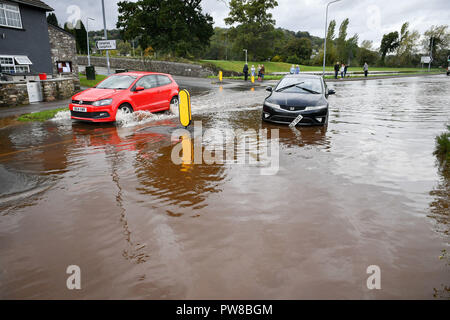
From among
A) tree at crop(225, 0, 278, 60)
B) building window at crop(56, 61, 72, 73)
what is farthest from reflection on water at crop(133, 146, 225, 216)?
tree at crop(225, 0, 278, 60)

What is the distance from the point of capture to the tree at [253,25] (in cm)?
6656

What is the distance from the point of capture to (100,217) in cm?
424

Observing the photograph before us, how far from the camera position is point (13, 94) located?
46.6ft

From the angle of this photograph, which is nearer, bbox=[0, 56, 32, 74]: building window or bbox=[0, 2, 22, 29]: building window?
bbox=[0, 2, 22, 29]: building window

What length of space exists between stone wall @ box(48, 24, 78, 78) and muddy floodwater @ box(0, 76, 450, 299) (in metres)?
26.5

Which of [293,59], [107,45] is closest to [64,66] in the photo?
[107,45]

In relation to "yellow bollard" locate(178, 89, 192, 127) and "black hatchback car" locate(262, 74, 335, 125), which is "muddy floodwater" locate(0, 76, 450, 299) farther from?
"black hatchback car" locate(262, 74, 335, 125)

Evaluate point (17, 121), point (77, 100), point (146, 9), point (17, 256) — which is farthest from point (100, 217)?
point (146, 9)

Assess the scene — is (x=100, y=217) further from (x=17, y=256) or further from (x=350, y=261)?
(x=350, y=261)

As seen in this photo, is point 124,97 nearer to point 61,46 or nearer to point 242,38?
point 61,46

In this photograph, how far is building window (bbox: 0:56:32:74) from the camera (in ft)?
67.6
